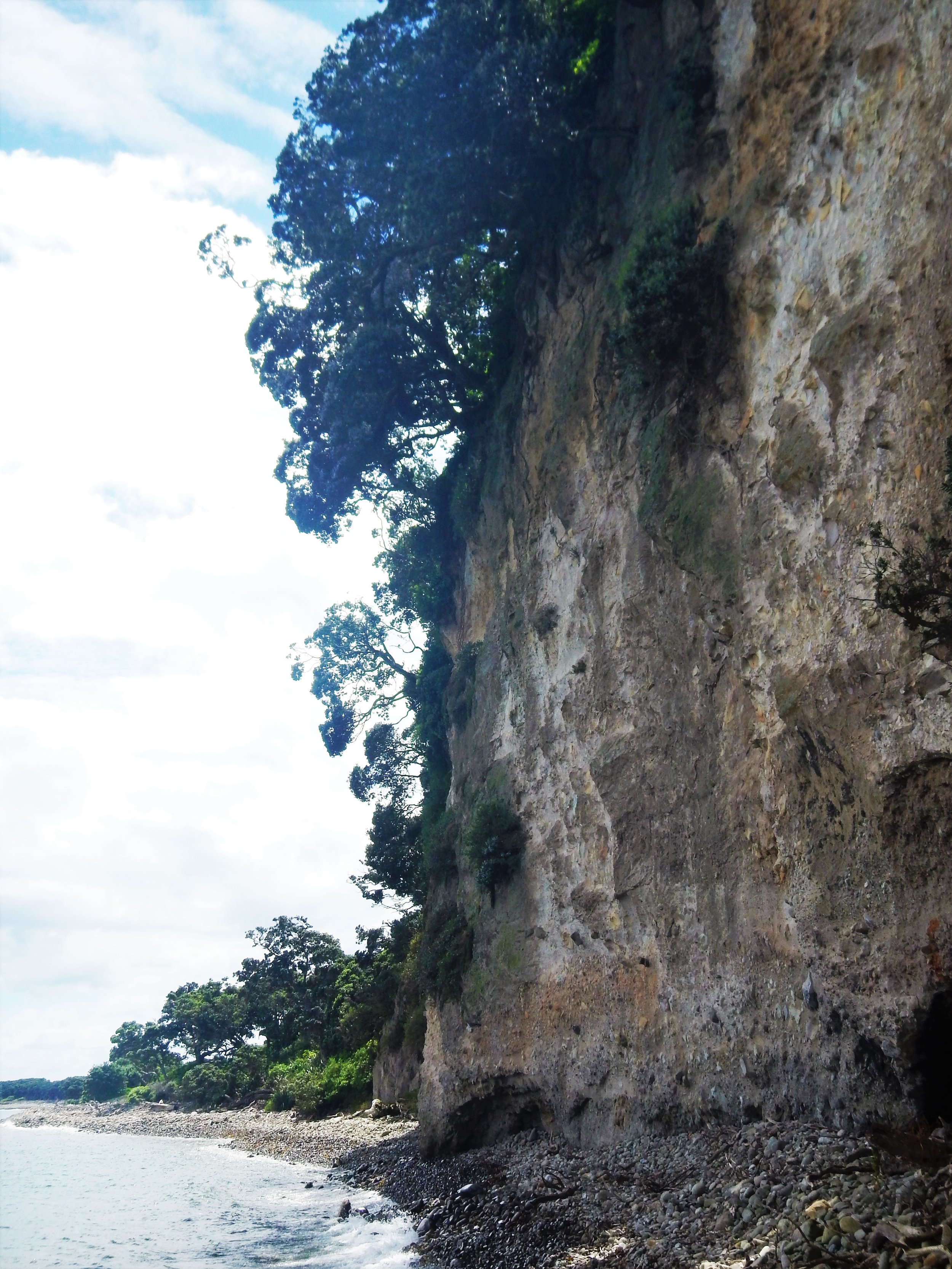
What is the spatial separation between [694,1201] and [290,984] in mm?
44527

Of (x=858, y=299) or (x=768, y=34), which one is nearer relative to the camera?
(x=858, y=299)

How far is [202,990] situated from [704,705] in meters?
62.3

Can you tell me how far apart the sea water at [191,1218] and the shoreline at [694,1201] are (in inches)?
38.8

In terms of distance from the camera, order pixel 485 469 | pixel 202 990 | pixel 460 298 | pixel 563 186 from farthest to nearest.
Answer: pixel 202 990
pixel 485 469
pixel 460 298
pixel 563 186

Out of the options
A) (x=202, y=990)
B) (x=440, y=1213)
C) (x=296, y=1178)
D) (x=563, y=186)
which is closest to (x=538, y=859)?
(x=440, y=1213)

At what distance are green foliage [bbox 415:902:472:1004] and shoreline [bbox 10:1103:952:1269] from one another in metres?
3.35

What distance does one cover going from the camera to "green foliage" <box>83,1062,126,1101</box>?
2842 inches

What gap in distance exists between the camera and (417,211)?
15.7 metres

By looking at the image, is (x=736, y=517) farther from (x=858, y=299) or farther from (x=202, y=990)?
(x=202, y=990)

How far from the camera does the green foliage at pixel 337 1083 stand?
33438mm

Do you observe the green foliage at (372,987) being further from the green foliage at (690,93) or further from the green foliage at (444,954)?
the green foliage at (690,93)

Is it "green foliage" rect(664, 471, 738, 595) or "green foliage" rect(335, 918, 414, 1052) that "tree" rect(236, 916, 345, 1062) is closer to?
"green foliage" rect(335, 918, 414, 1052)

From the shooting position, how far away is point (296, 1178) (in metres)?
21.1

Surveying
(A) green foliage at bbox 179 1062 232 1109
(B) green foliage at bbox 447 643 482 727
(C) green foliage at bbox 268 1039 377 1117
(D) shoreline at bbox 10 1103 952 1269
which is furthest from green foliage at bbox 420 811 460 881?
(A) green foliage at bbox 179 1062 232 1109
